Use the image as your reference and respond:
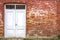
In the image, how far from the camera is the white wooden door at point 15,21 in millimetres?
15672

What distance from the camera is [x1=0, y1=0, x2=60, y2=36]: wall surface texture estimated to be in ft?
50.8

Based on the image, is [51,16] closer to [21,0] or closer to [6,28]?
[21,0]

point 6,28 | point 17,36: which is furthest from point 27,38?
point 6,28

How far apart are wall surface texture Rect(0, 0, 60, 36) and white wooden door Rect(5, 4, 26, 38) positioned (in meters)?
0.41

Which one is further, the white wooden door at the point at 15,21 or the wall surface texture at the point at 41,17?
the white wooden door at the point at 15,21

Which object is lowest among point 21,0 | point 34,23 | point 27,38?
point 27,38

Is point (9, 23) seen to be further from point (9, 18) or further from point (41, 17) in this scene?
point (41, 17)

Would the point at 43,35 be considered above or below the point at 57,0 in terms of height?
below

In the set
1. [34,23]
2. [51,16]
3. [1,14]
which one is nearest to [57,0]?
[51,16]

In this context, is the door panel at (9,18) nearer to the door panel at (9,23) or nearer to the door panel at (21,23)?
the door panel at (9,23)

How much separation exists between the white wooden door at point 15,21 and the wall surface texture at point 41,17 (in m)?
0.41

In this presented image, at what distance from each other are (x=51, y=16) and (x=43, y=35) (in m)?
1.88

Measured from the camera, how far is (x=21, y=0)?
15.4 metres

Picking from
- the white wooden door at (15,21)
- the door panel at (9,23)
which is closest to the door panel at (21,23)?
the white wooden door at (15,21)
